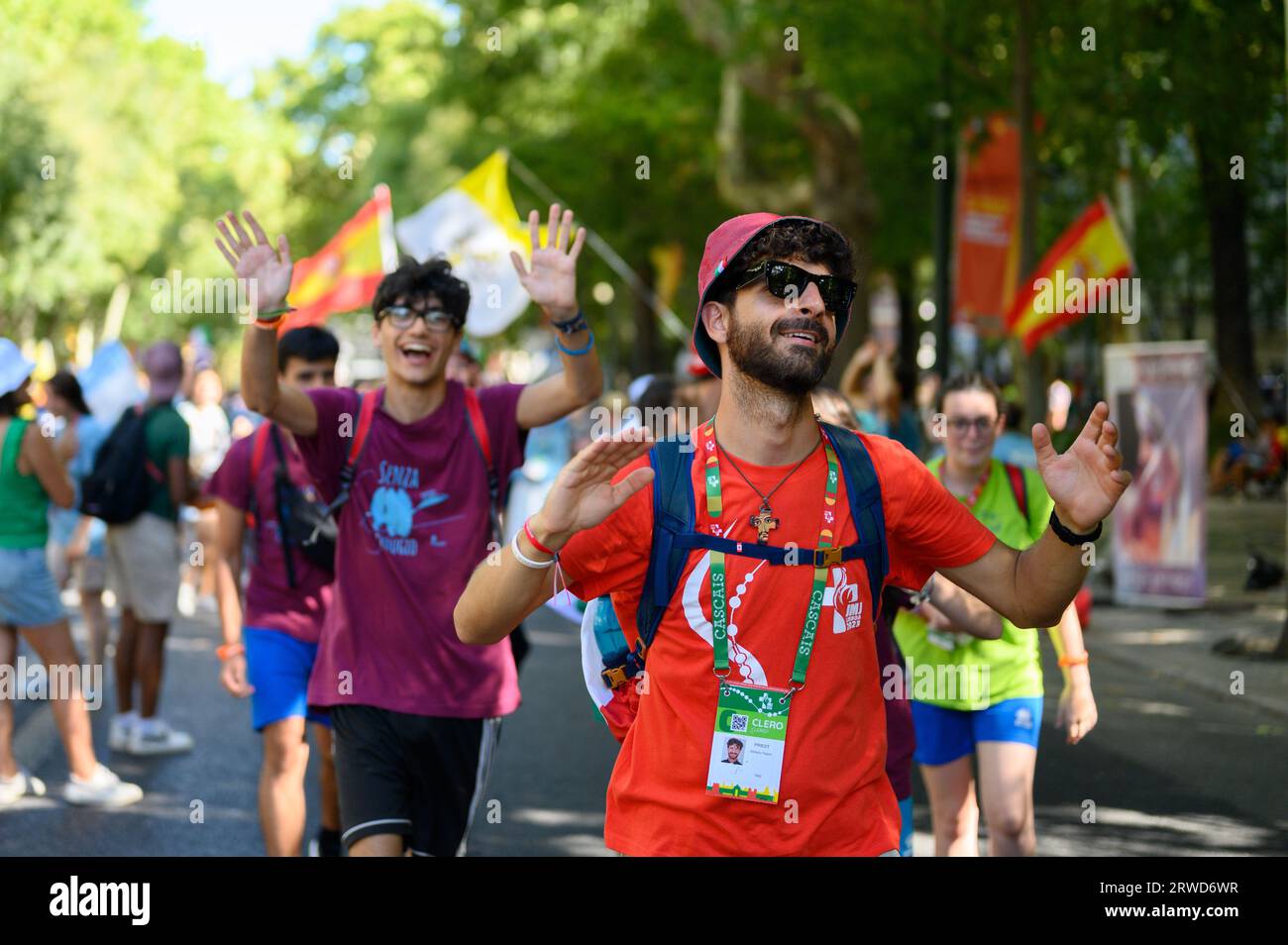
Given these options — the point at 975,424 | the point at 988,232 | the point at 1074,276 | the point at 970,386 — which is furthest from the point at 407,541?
the point at 988,232

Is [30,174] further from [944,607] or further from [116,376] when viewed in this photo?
[944,607]

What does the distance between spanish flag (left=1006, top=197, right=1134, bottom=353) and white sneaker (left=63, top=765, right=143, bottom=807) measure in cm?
947

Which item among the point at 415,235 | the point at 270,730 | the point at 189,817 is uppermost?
the point at 415,235

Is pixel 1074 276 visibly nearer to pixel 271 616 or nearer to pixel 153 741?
pixel 153 741

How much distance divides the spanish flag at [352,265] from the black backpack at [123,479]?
21.7 feet

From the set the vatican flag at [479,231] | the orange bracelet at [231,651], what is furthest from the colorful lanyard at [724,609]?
the vatican flag at [479,231]

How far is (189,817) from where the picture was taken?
311 inches

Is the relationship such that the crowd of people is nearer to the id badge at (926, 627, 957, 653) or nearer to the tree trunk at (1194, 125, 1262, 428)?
the id badge at (926, 627, 957, 653)

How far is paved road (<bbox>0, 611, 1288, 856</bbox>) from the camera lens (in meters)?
7.34

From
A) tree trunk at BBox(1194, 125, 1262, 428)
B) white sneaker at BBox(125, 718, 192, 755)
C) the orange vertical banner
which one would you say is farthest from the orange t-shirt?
tree trunk at BBox(1194, 125, 1262, 428)

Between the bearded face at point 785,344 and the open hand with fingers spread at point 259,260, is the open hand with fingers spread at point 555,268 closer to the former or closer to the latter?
the open hand with fingers spread at point 259,260

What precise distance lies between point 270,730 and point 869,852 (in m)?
3.11

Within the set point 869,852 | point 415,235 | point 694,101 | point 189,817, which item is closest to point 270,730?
point 189,817

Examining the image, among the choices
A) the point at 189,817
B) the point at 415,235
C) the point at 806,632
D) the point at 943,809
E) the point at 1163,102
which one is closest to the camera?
the point at 806,632
